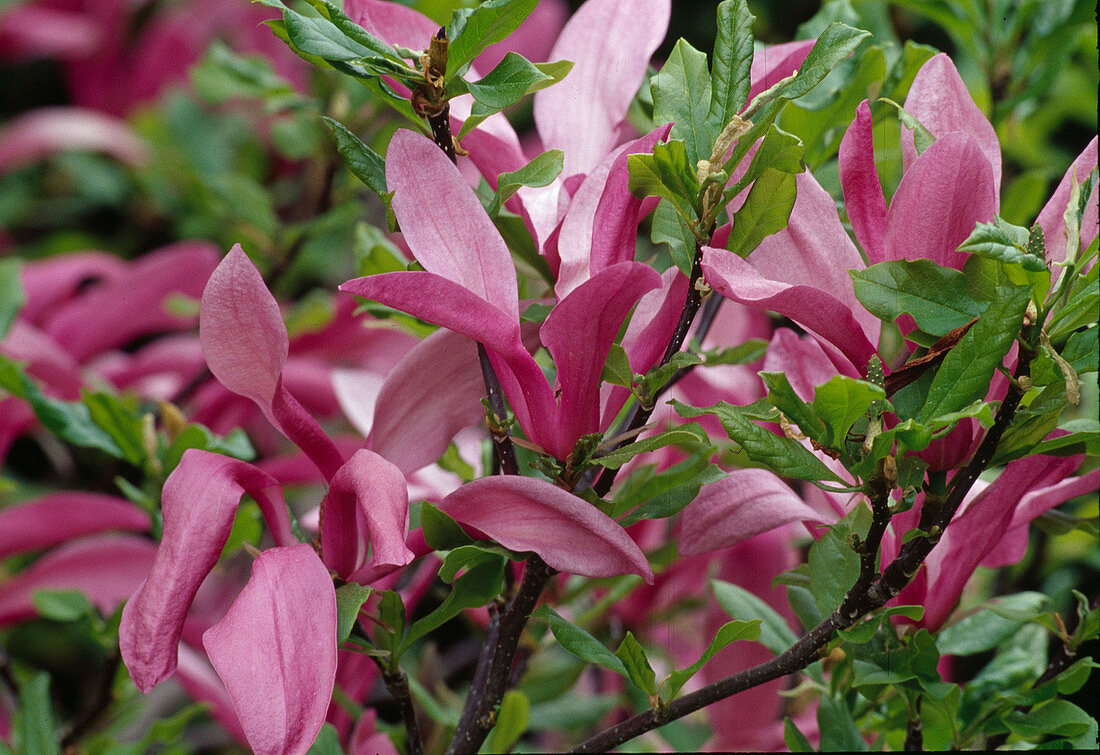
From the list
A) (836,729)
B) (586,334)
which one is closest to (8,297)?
(586,334)

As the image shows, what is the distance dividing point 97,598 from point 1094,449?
2.21ft

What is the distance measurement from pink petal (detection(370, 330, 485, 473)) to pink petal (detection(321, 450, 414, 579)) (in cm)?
5

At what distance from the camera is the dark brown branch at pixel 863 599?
0.40 meters

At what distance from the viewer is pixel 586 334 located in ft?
1.42

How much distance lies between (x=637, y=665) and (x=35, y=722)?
42cm

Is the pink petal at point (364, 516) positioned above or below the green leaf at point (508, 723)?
above

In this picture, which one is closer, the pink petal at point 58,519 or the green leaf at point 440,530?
the green leaf at point 440,530

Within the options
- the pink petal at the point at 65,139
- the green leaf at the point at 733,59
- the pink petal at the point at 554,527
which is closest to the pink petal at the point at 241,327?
the pink petal at the point at 554,527

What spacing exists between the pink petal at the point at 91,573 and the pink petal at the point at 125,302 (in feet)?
0.77

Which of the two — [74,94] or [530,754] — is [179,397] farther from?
[74,94]

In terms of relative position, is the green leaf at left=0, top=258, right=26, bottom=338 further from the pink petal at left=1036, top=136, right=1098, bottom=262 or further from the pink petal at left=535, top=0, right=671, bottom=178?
the pink petal at left=1036, top=136, right=1098, bottom=262

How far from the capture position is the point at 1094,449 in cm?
44

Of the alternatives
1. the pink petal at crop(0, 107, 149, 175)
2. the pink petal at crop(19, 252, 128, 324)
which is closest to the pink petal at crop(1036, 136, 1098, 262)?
the pink petal at crop(19, 252, 128, 324)

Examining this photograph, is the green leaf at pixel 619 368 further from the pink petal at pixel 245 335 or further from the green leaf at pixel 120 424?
the green leaf at pixel 120 424
